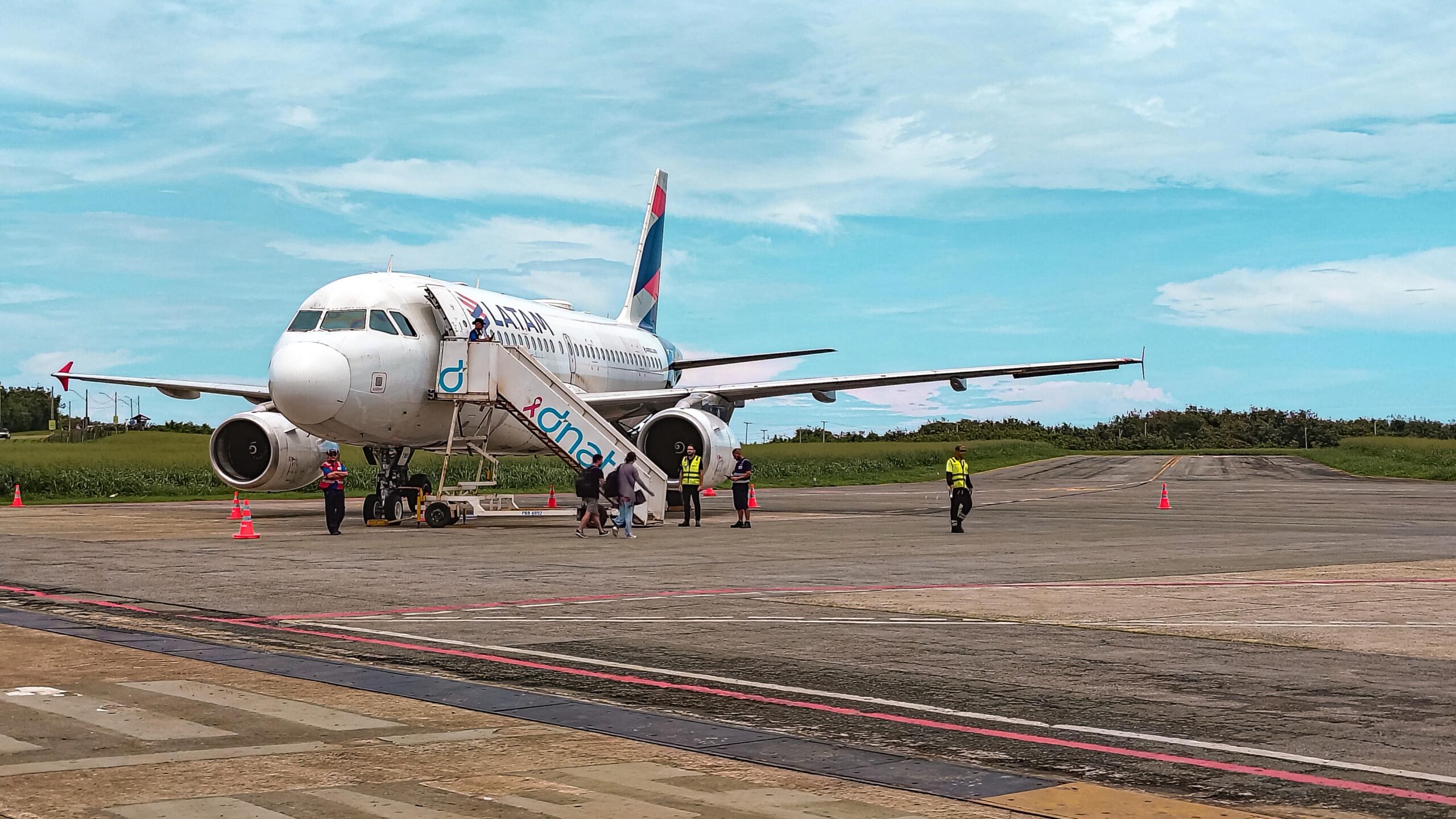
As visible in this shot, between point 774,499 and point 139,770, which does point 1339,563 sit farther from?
point 774,499

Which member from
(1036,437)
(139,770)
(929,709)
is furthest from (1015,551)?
(1036,437)

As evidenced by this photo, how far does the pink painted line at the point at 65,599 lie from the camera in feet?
43.7

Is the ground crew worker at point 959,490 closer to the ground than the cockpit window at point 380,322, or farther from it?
closer to the ground

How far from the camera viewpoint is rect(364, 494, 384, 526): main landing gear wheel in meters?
27.8

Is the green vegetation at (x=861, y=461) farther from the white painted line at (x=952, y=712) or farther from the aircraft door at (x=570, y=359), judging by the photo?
the white painted line at (x=952, y=712)

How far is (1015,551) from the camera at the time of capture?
20969 millimetres

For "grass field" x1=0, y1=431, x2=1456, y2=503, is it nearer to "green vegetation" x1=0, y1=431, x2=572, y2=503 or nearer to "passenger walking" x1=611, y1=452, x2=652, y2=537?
"green vegetation" x1=0, y1=431, x2=572, y2=503

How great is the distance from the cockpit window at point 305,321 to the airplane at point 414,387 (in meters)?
0.02

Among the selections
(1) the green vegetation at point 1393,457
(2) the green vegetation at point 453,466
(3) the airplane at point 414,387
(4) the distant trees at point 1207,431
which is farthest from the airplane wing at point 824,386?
(4) the distant trees at point 1207,431

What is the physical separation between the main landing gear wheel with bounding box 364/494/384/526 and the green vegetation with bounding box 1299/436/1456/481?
4652 cm

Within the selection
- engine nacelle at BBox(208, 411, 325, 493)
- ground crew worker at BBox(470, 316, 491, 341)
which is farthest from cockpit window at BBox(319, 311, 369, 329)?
engine nacelle at BBox(208, 411, 325, 493)

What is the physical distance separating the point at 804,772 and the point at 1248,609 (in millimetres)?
8054

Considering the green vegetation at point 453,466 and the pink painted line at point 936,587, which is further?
the green vegetation at point 453,466

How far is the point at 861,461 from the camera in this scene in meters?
72.8
